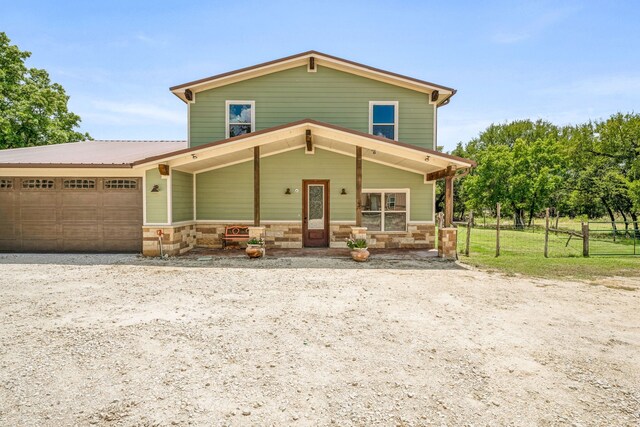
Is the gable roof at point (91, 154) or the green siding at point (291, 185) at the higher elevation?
the gable roof at point (91, 154)

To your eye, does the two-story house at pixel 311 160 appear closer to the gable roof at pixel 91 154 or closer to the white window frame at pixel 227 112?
the white window frame at pixel 227 112

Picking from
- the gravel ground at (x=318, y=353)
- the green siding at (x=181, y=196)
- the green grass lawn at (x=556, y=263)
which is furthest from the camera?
the green siding at (x=181, y=196)

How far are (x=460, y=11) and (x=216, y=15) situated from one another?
7.61 m

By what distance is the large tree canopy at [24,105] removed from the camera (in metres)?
21.5

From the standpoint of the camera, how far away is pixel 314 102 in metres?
11.7

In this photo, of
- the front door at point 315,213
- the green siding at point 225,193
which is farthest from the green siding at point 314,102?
the front door at point 315,213

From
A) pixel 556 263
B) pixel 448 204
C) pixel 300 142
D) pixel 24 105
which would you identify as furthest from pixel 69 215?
pixel 24 105

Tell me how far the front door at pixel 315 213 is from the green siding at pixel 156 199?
445cm

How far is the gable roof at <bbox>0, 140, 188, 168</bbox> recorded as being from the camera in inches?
397

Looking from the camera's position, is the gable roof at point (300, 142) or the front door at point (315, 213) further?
the front door at point (315, 213)

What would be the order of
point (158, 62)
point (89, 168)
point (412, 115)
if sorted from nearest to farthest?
point (89, 168), point (412, 115), point (158, 62)

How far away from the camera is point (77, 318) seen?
190 inches

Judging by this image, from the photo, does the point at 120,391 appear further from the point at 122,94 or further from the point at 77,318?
the point at 122,94

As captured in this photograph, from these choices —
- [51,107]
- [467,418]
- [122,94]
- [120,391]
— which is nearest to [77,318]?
[120,391]
